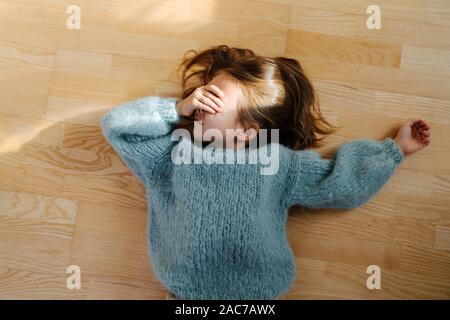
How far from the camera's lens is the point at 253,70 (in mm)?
903

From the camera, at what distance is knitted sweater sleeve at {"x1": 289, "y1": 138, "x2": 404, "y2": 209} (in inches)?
36.1

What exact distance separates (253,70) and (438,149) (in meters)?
0.55

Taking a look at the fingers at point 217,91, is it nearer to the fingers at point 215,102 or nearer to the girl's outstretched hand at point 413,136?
the fingers at point 215,102

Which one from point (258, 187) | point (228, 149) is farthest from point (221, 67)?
point (258, 187)

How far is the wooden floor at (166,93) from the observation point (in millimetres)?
980

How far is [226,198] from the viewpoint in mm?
869

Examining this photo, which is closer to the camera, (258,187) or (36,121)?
(258,187)

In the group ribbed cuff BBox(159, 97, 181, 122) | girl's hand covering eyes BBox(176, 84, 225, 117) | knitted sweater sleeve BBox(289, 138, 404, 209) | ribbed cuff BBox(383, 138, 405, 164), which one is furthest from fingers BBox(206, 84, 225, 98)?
ribbed cuff BBox(383, 138, 405, 164)

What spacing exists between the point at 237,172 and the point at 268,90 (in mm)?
210

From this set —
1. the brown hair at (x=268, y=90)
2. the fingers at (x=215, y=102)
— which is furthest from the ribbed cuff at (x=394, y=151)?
the fingers at (x=215, y=102)

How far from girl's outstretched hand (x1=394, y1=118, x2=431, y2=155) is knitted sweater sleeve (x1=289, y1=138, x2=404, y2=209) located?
36 millimetres

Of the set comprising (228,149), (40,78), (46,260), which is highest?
(40,78)

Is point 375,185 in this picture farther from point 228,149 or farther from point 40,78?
point 40,78

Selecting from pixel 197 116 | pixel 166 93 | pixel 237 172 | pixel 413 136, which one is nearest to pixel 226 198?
pixel 237 172
